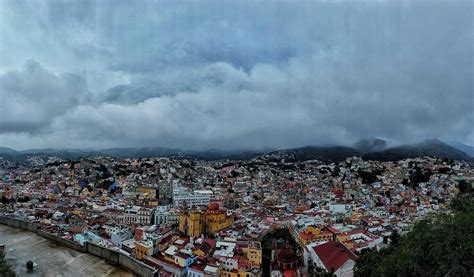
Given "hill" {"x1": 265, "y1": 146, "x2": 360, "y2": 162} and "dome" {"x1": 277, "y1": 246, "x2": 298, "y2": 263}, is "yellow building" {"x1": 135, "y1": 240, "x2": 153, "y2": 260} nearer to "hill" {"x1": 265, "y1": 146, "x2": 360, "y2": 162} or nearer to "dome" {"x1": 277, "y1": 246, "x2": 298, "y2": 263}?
"dome" {"x1": 277, "y1": 246, "x2": 298, "y2": 263}

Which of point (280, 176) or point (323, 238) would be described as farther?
point (280, 176)

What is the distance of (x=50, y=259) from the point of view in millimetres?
6008

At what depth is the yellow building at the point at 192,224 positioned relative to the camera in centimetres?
2630

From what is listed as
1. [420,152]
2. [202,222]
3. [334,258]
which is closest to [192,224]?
[202,222]

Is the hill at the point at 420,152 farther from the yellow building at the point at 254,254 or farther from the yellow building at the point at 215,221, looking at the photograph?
the yellow building at the point at 254,254

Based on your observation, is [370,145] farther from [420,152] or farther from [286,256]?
[286,256]

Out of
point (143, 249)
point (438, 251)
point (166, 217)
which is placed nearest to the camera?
Result: point (438, 251)

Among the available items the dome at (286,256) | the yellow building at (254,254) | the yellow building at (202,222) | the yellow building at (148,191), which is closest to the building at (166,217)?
the yellow building at (202,222)

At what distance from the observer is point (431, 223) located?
9859 millimetres

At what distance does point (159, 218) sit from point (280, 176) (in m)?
39.1

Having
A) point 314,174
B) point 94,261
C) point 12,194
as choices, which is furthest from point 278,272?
point 314,174

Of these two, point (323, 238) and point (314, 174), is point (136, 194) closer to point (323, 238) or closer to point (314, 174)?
point (323, 238)

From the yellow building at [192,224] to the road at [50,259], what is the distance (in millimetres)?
19593

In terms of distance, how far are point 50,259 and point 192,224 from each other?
68.5 ft
